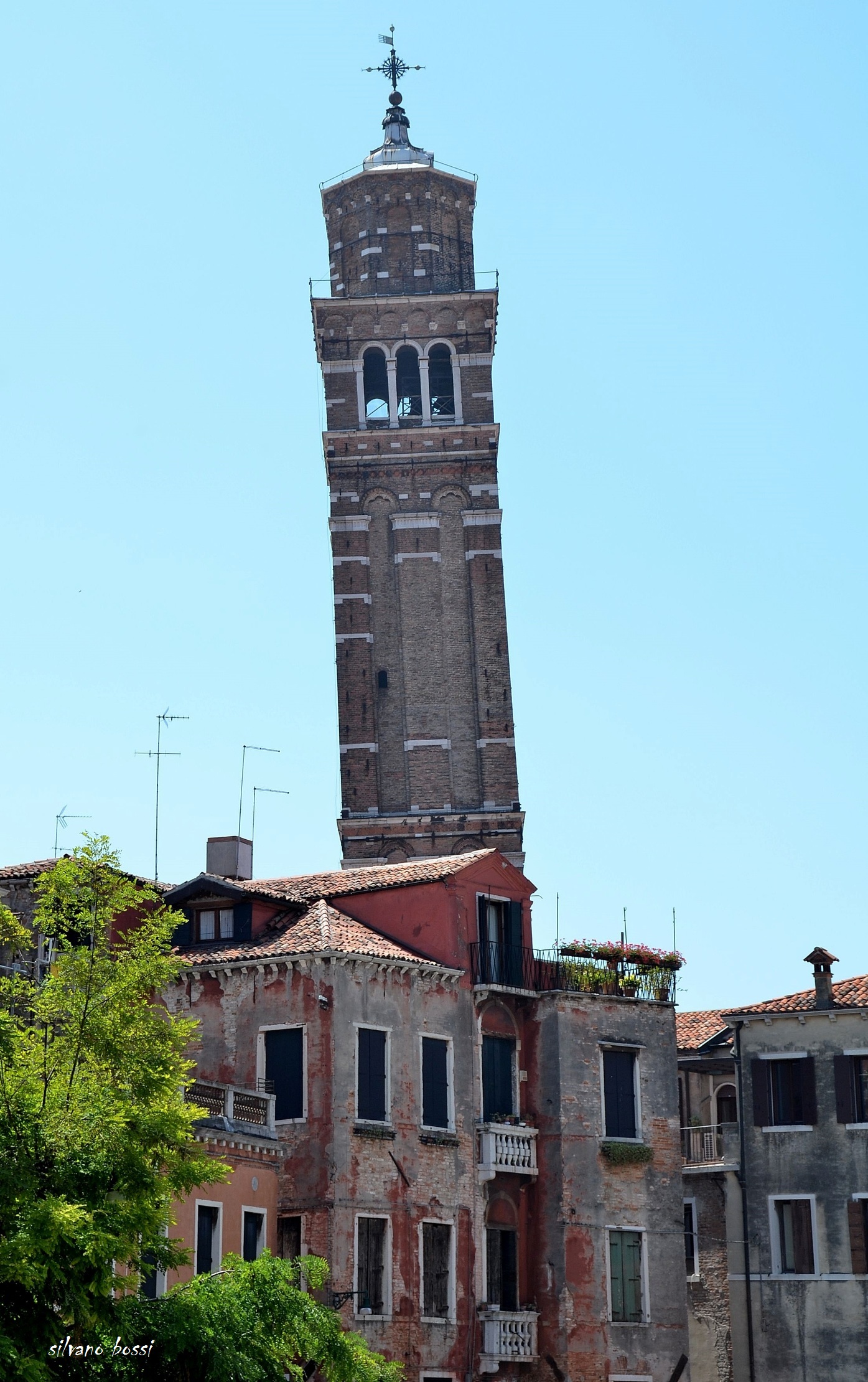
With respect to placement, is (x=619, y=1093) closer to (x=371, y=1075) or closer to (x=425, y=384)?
(x=371, y=1075)

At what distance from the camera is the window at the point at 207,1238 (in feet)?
109

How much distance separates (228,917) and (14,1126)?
15.4 m

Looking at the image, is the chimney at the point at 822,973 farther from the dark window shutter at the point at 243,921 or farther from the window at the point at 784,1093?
the dark window shutter at the point at 243,921

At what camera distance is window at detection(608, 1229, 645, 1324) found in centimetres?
3984

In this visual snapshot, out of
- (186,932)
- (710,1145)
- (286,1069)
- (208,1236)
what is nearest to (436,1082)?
(286,1069)

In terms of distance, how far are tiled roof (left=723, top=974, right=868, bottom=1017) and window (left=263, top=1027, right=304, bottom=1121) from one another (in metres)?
12.6

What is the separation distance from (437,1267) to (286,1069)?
4.75 metres

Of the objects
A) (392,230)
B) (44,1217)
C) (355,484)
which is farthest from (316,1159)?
(392,230)

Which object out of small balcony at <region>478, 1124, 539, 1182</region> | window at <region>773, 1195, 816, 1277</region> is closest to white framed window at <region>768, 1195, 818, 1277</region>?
window at <region>773, 1195, 816, 1277</region>

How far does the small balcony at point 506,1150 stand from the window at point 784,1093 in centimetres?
754

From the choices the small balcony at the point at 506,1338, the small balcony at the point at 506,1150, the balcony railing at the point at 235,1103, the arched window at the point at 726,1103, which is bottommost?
the small balcony at the point at 506,1338

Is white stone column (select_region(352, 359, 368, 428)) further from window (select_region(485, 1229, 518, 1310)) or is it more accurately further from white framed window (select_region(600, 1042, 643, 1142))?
window (select_region(485, 1229, 518, 1310))

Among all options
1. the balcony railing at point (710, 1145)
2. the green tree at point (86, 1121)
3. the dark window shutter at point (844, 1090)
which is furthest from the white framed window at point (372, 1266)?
the dark window shutter at point (844, 1090)

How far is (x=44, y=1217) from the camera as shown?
947 inches
